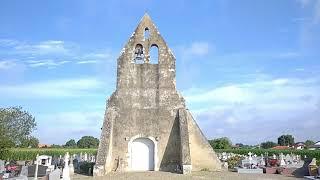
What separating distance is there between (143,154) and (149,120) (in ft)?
7.56

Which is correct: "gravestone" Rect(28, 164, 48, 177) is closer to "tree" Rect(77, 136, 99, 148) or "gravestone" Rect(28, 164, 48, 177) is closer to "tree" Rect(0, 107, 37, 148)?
"tree" Rect(0, 107, 37, 148)

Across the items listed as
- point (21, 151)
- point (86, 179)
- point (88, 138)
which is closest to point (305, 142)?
point (88, 138)

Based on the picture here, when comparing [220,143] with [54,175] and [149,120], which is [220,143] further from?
[54,175]

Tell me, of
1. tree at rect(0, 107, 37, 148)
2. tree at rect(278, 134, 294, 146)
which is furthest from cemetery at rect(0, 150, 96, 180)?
tree at rect(278, 134, 294, 146)

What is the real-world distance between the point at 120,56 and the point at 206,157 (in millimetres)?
8935

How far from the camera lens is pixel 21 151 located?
55.8 meters

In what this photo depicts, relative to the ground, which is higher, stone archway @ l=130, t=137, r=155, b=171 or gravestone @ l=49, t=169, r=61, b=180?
stone archway @ l=130, t=137, r=155, b=171

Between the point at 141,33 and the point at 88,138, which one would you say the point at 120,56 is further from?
the point at 88,138

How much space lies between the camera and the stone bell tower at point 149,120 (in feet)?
83.6

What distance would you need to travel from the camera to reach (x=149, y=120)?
25.8 metres

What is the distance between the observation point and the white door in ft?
84.9

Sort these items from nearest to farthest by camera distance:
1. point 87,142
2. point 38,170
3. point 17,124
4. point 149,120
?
point 38,170 < point 149,120 < point 17,124 < point 87,142

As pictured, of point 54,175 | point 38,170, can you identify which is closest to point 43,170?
point 38,170

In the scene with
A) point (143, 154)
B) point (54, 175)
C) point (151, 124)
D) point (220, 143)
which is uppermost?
point (220, 143)
